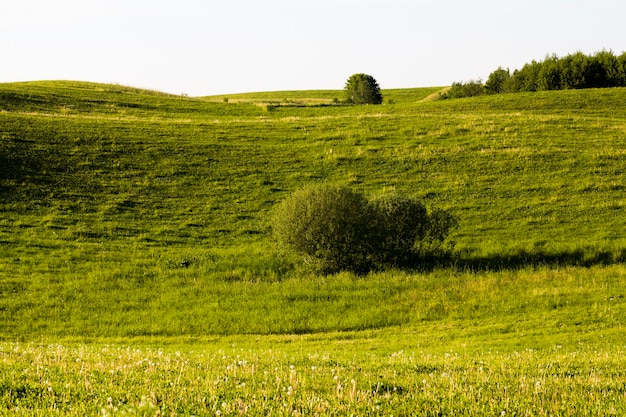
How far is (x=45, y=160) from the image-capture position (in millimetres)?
50125

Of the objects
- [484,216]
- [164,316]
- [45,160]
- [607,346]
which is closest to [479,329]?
[607,346]

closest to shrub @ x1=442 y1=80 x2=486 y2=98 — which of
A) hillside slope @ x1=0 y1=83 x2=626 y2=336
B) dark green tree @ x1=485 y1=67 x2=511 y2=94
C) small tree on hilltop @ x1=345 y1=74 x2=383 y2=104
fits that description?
dark green tree @ x1=485 y1=67 x2=511 y2=94

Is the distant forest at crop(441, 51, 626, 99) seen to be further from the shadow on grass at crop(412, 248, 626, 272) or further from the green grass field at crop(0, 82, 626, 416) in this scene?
the shadow on grass at crop(412, 248, 626, 272)

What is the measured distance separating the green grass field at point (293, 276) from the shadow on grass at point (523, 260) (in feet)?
0.49

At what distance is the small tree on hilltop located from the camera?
118750 millimetres

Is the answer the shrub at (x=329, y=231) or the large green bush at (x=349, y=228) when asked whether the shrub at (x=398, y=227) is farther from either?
the shrub at (x=329, y=231)

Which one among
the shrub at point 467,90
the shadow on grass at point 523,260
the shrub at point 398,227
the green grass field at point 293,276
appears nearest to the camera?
the green grass field at point 293,276

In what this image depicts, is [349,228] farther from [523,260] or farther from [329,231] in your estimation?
[523,260]

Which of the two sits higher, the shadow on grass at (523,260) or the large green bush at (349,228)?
the large green bush at (349,228)

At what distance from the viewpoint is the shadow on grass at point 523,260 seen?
31750mm

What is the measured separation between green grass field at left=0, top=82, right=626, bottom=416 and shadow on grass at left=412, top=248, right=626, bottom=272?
0.15m

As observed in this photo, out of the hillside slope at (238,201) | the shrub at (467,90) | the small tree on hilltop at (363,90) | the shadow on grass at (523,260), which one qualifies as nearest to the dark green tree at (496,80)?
the shrub at (467,90)

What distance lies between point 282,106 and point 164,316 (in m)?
71.4

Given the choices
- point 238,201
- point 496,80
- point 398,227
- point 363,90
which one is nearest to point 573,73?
point 496,80
